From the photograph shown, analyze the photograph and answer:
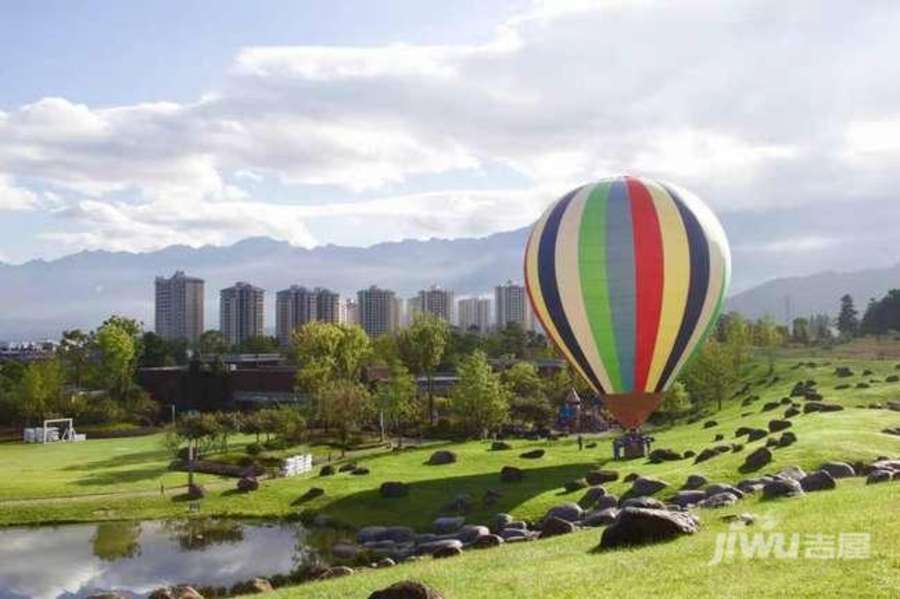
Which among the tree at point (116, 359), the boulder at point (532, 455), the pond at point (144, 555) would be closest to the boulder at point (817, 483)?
the pond at point (144, 555)

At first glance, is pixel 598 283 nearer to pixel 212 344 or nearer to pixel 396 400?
pixel 396 400

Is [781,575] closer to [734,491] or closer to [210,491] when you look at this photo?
[734,491]

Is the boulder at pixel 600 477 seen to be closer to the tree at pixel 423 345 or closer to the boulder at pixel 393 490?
the boulder at pixel 393 490

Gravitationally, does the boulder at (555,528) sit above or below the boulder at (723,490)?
below

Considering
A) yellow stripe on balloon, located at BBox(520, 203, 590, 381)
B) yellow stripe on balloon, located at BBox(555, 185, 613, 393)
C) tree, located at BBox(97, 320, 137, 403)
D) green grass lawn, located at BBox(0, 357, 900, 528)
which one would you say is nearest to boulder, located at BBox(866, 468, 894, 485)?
green grass lawn, located at BBox(0, 357, 900, 528)

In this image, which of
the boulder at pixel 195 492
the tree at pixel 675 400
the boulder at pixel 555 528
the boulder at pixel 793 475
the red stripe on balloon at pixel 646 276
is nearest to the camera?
the boulder at pixel 555 528

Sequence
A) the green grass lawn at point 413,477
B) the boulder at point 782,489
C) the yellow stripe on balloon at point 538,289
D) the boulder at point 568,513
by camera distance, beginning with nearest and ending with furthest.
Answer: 1. the boulder at point 782,489
2. the boulder at point 568,513
3. the green grass lawn at point 413,477
4. the yellow stripe on balloon at point 538,289

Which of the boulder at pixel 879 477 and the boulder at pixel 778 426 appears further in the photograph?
the boulder at pixel 778 426

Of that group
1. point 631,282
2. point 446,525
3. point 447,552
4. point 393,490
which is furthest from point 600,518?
point 393,490
